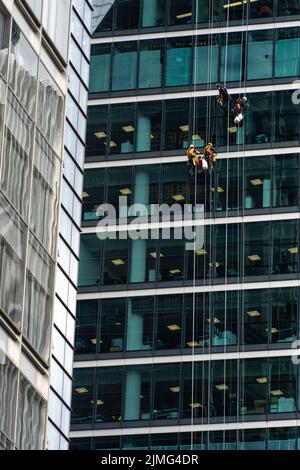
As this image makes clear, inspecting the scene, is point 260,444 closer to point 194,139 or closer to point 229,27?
point 194,139

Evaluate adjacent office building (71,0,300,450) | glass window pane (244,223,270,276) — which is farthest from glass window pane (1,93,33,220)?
glass window pane (244,223,270,276)

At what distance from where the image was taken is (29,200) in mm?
43781

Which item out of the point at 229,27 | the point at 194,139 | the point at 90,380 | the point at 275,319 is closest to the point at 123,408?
the point at 90,380

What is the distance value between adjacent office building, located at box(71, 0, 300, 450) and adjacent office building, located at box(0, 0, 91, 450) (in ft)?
142

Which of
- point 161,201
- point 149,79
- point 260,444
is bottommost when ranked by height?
point 260,444

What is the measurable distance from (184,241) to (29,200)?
163ft

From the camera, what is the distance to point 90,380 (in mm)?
91750

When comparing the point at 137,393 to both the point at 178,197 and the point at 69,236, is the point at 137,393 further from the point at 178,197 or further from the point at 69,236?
the point at 69,236

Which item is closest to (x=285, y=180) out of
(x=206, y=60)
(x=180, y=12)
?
(x=206, y=60)

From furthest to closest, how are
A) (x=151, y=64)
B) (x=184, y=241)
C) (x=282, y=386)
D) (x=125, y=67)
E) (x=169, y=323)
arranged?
(x=125, y=67), (x=151, y=64), (x=184, y=241), (x=169, y=323), (x=282, y=386)

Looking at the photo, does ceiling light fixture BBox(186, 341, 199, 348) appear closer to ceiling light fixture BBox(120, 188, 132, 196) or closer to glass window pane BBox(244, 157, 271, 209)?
glass window pane BBox(244, 157, 271, 209)

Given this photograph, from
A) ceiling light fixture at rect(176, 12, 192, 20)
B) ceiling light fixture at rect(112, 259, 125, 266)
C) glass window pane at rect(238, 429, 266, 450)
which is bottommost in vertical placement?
glass window pane at rect(238, 429, 266, 450)

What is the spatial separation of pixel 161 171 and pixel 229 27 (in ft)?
29.1

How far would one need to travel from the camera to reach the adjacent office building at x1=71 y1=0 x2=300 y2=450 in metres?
89.6
